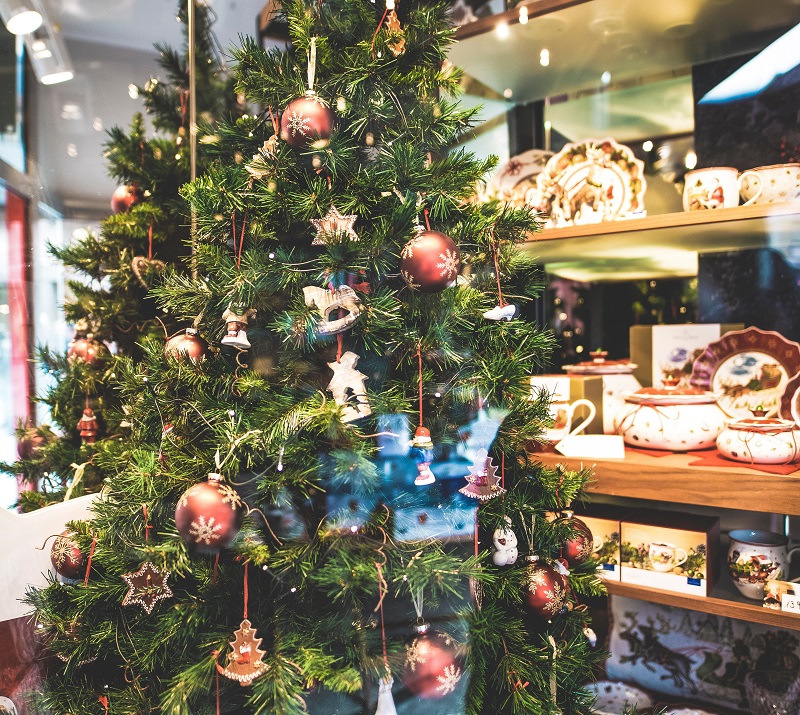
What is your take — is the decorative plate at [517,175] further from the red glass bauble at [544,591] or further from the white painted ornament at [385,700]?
the white painted ornament at [385,700]

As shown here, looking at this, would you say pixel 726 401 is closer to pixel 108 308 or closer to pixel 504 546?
pixel 504 546

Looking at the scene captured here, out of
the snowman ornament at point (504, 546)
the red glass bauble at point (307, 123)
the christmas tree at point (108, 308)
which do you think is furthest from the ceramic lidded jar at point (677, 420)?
the christmas tree at point (108, 308)

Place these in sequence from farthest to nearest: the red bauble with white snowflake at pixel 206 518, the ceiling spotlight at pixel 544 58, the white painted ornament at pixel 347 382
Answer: the ceiling spotlight at pixel 544 58
the white painted ornament at pixel 347 382
the red bauble with white snowflake at pixel 206 518

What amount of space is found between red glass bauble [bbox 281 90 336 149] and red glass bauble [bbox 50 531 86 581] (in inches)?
27.4

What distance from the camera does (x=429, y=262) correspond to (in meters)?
0.69

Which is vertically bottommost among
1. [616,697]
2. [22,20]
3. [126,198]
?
[616,697]

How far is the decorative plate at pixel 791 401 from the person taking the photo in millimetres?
1132

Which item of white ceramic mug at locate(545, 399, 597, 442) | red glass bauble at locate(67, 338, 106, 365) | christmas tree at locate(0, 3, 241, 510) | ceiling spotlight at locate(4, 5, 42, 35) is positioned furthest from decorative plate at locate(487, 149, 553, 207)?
ceiling spotlight at locate(4, 5, 42, 35)

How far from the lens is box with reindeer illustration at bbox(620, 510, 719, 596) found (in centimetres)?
109

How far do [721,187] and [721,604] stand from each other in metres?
0.78

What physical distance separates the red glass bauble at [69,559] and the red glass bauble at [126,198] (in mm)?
700

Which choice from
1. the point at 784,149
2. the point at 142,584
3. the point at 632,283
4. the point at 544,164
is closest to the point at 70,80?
the point at 544,164

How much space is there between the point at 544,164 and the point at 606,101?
0.28 m

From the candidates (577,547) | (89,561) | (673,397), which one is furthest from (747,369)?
(89,561)
